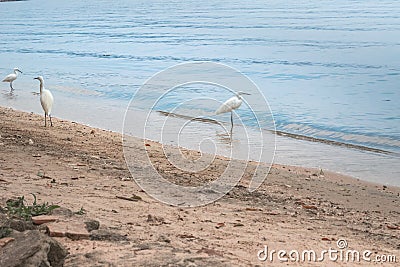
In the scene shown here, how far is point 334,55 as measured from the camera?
91.5ft

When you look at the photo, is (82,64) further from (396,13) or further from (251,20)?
(396,13)

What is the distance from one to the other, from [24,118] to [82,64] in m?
14.8

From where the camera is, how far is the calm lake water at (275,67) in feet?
42.7

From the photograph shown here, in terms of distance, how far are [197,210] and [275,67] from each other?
19.2 m

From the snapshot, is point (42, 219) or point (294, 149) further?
point (294, 149)

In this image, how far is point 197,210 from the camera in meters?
6.10

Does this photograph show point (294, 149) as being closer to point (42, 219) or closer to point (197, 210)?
point (197, 210)

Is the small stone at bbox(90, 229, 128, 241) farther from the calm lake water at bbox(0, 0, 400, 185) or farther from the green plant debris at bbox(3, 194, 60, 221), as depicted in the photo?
the calm lake water at bbox(0, 0, 400, 185)

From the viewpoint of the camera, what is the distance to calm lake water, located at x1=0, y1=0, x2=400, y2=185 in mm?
13000

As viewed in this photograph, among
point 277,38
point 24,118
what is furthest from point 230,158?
point 277,38

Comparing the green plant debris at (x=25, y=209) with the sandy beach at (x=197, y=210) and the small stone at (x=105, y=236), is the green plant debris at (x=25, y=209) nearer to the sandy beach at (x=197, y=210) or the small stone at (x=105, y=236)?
the sandy beach at (x=197, y=210)

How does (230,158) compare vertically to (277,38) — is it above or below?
below

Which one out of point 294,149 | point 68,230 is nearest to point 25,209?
point 68,230

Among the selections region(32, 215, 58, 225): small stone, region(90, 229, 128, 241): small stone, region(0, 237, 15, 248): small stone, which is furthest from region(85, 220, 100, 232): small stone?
region(0, 237, 15, 248): small stone
